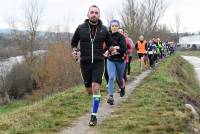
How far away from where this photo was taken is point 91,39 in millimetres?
8375

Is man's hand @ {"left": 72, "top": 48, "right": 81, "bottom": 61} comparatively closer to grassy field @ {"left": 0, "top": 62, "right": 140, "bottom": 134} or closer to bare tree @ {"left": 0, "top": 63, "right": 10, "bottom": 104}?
grassy field @ {"left": 0, "top": 62, "right": 140, "bottom": 134}

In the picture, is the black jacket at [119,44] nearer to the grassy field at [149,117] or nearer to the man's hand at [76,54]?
the grassy field at [149,117]

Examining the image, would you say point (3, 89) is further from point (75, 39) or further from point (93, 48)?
point (93, 48)

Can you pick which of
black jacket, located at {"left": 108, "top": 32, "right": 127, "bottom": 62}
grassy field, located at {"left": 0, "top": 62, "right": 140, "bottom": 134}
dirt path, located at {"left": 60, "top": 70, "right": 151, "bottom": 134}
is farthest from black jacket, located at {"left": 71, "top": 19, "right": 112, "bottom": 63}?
black jacket, located at {"left": 108, "top": 32, "right": 127, "bottom": 62}

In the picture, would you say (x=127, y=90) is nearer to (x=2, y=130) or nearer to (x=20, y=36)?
(x=2, y=130)

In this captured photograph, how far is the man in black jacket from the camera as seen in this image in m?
8.38

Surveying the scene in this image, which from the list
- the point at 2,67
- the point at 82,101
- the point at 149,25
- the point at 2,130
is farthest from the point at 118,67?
the point at 2,67

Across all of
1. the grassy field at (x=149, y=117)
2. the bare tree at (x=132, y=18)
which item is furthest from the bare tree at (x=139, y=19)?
the grassy field at (x=149, y=117)

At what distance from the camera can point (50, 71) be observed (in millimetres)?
57281

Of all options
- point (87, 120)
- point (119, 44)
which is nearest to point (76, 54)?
point (87, 120)

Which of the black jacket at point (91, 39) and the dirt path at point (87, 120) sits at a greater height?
the black jacket at point (91, 39)

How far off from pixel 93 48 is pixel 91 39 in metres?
0.18

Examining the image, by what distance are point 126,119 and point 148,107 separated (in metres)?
1.56

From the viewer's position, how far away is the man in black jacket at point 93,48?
8375mm
